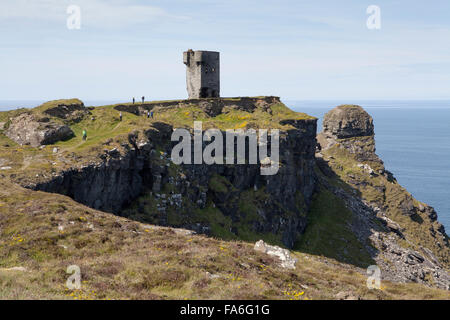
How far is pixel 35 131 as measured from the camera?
53000 millimetres

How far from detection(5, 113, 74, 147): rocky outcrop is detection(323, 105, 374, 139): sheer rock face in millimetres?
118758

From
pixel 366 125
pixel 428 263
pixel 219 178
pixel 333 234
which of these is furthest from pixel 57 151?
pixel 366 125

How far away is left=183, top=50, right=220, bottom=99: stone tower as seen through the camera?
86.2 meters

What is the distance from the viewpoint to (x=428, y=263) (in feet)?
290

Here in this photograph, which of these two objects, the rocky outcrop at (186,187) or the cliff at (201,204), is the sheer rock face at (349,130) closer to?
the cliff at (201,204)

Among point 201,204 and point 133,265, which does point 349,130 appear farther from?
point 133,265

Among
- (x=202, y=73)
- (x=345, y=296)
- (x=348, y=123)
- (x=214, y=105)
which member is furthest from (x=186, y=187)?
(x=348, y=123)

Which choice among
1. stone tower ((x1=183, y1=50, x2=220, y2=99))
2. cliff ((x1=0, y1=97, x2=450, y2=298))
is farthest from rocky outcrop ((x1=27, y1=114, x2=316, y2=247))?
stone tower ((x1=183, y1=50, x2=220, y2=99))

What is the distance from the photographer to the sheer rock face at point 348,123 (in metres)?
154

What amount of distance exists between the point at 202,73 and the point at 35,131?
4174 cm

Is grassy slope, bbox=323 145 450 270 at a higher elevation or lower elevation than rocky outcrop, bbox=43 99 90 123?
lower

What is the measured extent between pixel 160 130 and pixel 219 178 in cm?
1350

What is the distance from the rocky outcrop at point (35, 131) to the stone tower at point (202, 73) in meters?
36.8

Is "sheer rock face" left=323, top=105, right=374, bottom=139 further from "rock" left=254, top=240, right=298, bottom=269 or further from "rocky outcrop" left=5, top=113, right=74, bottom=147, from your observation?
"rock" left=254, top=240, right=298, bottom=269
